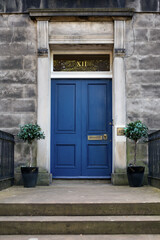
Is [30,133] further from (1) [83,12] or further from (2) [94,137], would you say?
(1) [83,12]

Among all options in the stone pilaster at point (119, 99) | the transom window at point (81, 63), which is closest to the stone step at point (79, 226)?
the stone pilaster at point (119, 99)

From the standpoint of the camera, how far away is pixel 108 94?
7.89 meters

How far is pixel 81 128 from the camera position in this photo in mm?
7848

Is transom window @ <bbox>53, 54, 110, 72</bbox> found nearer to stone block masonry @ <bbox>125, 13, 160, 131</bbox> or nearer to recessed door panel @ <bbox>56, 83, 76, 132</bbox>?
recessed door panel @ <bbox>56, 83, 76, 132</bbox>

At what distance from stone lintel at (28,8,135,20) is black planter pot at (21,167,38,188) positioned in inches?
129

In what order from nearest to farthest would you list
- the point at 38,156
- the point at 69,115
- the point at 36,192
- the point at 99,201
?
1. the point at 99,201
2. the point at 36,192
3. the point at 38,156
4. the point at 69,115

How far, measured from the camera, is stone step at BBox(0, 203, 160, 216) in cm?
493

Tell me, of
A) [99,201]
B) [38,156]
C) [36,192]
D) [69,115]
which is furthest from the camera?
[69,115]

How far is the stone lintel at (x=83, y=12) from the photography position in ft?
24.6

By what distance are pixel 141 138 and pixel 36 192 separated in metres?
2.57

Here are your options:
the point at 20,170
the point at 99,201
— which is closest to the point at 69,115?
the point at 20,170

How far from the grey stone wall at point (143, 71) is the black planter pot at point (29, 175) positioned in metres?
2.00

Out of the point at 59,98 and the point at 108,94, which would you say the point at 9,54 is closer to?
the point at 59,98

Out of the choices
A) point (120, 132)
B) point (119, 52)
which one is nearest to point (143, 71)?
point (119, 52)
